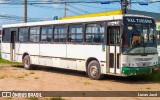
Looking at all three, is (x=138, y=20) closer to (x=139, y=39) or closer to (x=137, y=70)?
(x=139, y=39)

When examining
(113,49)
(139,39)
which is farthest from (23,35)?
(139,39)

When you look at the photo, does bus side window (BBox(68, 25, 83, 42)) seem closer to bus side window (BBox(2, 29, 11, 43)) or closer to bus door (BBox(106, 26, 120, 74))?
bus door (BBox(106, 26, 120, 74))

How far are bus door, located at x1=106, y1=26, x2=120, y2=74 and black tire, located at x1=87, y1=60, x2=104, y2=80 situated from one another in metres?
0.69

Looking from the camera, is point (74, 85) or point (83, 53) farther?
point (83, 53)

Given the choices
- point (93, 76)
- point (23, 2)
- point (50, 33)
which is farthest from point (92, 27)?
point (23, 2)

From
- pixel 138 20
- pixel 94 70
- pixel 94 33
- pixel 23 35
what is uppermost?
pixel 138 20

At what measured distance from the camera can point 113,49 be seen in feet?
53.6

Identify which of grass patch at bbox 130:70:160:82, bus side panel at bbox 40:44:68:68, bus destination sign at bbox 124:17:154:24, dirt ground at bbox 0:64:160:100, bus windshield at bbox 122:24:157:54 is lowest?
dirt ground at bbox 0:64:160:100

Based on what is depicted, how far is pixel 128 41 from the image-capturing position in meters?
16.0

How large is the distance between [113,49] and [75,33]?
3.00m

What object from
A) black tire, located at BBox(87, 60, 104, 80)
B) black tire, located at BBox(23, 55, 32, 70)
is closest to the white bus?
black tire, located at BBox(87, 60, 104, 80)

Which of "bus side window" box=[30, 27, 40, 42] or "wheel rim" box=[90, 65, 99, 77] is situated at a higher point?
"bus side window" box=[30, 27, 40, 42]

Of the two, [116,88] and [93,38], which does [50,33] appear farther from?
[116,88]

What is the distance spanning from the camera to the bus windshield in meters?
16.0
